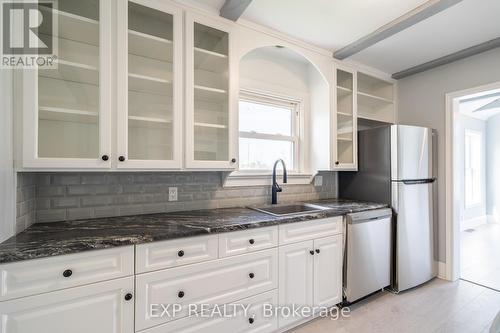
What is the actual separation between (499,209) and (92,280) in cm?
764

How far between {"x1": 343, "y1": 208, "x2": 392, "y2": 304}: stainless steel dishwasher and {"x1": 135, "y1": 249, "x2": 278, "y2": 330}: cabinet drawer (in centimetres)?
80

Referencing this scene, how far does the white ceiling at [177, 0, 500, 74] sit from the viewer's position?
5.81 ft

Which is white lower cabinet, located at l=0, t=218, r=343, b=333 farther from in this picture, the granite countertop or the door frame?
the door frame

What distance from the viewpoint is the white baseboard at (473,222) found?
4.86 meters

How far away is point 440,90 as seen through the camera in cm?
277

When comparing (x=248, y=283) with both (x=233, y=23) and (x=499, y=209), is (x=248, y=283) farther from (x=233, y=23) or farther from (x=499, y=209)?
(x=499, y=209)

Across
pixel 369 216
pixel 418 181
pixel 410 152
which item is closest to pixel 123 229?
pixel 369 216

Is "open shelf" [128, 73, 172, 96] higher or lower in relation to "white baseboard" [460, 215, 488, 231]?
higher

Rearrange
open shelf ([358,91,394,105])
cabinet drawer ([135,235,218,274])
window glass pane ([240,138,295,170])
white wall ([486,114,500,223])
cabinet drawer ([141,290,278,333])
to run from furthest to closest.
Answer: white wall ([486,114,500,223]), open shelf ([358,91,394,105]), window glass pane ([240,138,295,170]), cabinet drawer ([141,290,278,333]), cabinet drawer ([135,235,218,274])

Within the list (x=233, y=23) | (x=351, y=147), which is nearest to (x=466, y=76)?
(x=351, y=147)

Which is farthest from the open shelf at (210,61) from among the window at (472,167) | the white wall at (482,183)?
the window at (472,167)

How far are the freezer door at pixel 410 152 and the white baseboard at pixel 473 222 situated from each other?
3552 mm

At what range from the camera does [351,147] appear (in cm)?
267

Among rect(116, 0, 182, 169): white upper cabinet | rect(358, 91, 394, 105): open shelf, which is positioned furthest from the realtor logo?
rect(358, 91, 394, 105): open shelf
